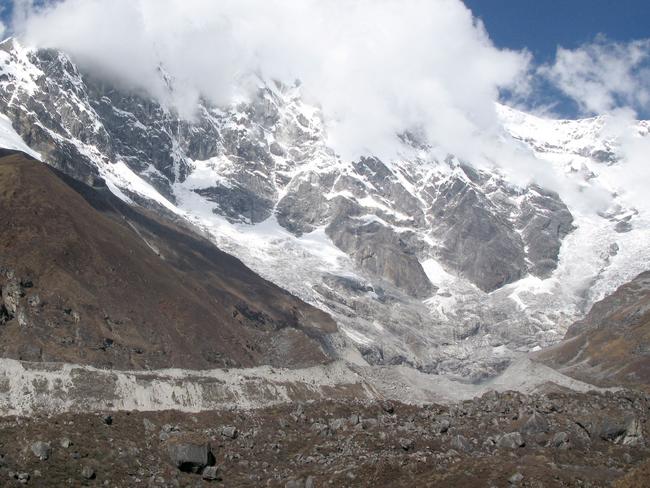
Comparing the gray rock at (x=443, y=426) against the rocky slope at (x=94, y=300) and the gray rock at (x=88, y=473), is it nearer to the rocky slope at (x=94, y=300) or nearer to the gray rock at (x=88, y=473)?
the gray rock at (x=88, y=473)

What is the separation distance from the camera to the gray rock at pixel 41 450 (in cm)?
7194

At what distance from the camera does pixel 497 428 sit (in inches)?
3174

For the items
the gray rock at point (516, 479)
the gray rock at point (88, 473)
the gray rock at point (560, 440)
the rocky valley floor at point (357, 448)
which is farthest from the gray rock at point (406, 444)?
the gray rock at point (88, 473)

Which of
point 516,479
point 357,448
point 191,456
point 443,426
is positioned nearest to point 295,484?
point 357,448

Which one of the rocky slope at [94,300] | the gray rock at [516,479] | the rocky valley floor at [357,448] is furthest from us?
the rocky slope at [94,300]

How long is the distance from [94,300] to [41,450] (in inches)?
2566

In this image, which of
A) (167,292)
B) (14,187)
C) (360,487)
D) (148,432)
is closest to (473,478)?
(360,487)

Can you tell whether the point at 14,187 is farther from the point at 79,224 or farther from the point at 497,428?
the point at 497,428

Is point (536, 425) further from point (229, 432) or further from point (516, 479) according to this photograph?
point (229, 432)

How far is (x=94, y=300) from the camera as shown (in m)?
136

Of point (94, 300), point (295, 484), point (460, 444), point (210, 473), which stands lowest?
point (94, 300)

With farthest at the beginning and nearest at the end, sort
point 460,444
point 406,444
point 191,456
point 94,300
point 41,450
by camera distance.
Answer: point 94,300
point 191,456
point 406,444
point 460,444
point 41,450

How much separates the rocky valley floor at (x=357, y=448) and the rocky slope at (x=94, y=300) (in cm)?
3350

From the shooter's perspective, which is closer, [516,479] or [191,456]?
[516,479]
